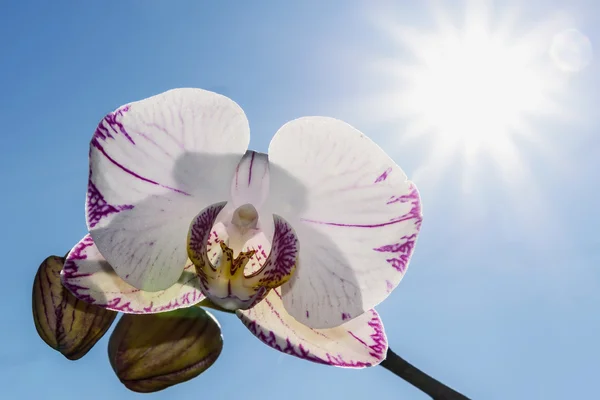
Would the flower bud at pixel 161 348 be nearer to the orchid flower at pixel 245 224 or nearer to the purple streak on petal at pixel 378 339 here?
the orchid flower at pixel 245 224

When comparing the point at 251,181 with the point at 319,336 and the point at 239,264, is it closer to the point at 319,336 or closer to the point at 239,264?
the point at 239,264

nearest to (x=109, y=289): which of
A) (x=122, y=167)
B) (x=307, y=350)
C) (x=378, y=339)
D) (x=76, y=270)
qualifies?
(x=76, y=270)

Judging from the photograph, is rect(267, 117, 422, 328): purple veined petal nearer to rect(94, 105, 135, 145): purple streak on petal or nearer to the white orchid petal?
the white orchid petal

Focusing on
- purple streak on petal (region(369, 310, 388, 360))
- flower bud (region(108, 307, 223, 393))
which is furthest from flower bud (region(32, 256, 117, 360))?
purple streak on petal (region(369, 310, 388, 360))

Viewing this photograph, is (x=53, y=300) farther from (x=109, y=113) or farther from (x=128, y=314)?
(x=109, y=113)

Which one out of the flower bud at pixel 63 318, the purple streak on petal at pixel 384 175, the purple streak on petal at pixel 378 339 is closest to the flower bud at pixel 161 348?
the flower bud at pixel 63 318

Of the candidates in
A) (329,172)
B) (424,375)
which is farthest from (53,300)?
(424,375)
